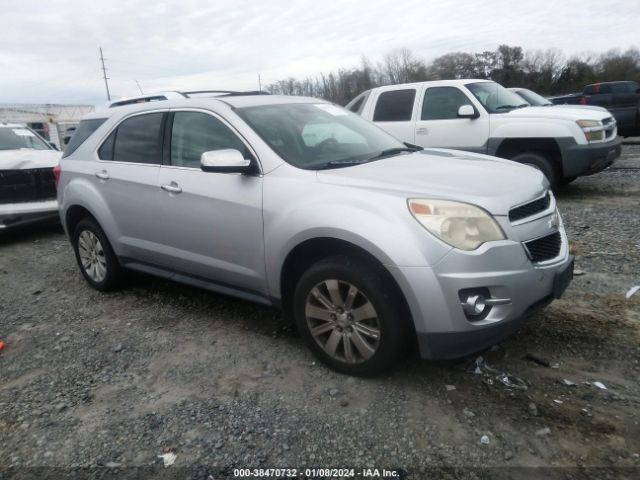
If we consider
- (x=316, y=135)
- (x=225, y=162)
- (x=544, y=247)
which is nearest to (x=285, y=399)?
(x=225, y=162)

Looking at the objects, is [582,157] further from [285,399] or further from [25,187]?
[25,187]

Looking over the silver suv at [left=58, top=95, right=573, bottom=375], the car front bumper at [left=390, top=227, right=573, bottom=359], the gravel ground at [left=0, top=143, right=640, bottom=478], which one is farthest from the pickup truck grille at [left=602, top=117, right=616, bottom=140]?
the car front bumper at [left=390, top=227, right=573, bottom=359]

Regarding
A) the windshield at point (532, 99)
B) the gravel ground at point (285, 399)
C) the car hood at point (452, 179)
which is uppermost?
the windshield at point (532, 99)

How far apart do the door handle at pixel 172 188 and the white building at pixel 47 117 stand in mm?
36008

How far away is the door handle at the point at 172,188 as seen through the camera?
3.73 metres

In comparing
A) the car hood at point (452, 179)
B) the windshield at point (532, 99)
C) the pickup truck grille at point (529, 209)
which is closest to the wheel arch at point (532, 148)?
the windshield at point (532, 99)

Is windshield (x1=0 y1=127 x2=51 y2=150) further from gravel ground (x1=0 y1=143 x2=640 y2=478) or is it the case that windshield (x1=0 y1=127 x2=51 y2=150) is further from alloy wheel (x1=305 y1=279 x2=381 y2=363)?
alloy wheel (x1=305 y1=279 x2=381 y2=363)

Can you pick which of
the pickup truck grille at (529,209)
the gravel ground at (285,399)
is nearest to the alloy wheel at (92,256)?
the gravel ground at (285,399)

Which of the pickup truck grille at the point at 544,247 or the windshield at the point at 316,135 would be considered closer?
the pickup truck grille at the point at 544,247

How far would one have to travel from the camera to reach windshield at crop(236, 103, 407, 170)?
3402 mm

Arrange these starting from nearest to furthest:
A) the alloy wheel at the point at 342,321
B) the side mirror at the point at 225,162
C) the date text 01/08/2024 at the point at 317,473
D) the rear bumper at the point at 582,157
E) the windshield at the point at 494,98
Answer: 1. the date text 01/08/2024 at the point at 317,473
2. the alloy wheel at the point at 342,321
3. the side mirror at the point at 225,162
4. the rear bumper at the point at 582,157
5. the windshield at the point at 494,98

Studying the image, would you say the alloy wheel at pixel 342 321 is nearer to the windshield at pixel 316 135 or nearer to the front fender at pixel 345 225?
the front fender at pixel 345 225

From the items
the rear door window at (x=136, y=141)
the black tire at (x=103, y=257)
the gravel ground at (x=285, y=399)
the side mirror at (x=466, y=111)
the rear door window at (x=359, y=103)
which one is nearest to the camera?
the gravel ground at (x=285, y=399)

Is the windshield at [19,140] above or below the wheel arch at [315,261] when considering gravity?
above
